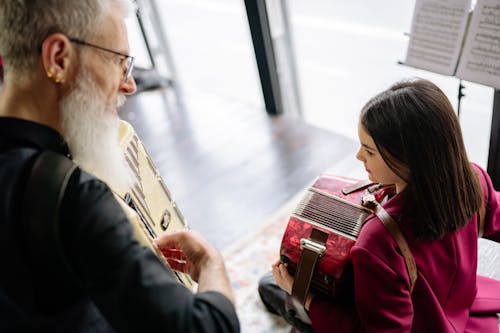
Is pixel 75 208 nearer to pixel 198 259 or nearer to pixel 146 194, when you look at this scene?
pixel 198 259

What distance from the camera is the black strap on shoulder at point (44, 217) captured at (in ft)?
2.57

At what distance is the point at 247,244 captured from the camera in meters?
2.67

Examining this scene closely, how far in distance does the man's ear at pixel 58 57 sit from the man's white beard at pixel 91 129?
37mm

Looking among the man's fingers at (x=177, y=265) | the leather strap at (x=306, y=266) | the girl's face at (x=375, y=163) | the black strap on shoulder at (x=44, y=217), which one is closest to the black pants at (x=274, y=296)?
the leather strap at (x=306, y=266)

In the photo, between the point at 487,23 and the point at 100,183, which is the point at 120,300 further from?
the point at 487,23

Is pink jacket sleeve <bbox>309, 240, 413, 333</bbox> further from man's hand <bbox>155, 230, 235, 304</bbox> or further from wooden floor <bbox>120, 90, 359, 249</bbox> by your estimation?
wooden floor <bbox>120, 90, 359, 249</bbox>

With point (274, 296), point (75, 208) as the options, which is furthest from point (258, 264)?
point (75, 208)

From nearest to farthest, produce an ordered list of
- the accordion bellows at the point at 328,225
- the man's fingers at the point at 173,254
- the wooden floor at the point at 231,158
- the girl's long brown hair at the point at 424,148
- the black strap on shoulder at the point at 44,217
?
the black strap on shoulder at the point at 44,217 → the girl's long brown hair at the point at 424,148 → the man's fingers at the point at 173,254 → the accordion bellows at the point at 328,225 → the wooden floor at the point at 231,158

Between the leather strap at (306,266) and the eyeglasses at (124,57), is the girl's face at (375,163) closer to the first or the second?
the leather strap at (306,266)

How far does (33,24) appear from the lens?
862mm

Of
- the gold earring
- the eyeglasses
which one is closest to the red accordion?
the eyeglasses

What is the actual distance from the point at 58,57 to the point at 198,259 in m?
0.57

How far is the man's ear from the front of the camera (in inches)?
34.4

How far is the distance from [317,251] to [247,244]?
1.34 meters
